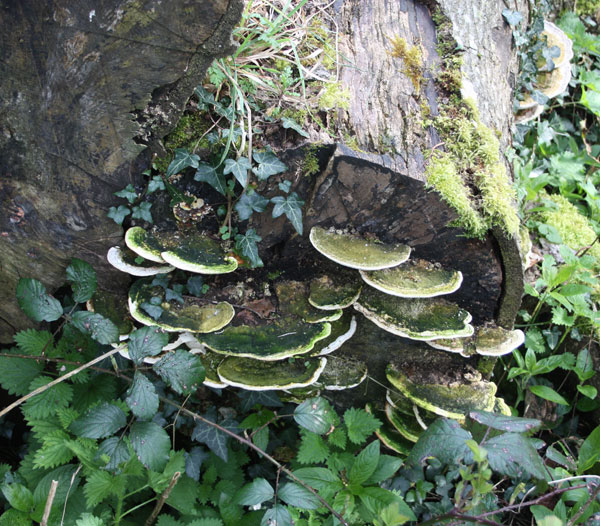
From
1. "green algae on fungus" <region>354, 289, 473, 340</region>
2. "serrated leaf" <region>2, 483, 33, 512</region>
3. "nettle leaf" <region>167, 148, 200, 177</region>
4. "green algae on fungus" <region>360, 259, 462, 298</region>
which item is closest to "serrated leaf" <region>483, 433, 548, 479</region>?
"green algae on fungus" <region>354, 289, 473, 340</region>

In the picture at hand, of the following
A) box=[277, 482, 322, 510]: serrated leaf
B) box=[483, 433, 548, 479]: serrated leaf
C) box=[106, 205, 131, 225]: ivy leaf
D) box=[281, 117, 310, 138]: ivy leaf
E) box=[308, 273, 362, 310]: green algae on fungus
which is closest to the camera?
box=[483, 433, 548, 479]: serrated leaf

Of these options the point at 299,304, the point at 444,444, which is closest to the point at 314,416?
the point at 299,304

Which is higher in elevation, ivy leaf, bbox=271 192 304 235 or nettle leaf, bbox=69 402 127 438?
ivy leaf, bbox=271 192 304 235

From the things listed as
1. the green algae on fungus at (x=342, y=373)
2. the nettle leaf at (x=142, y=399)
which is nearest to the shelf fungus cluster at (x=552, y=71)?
the green algae on fungus at (x=342, y=373)

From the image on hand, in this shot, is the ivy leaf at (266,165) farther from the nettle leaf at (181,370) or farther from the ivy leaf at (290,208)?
the nettle leaf at (181,370)

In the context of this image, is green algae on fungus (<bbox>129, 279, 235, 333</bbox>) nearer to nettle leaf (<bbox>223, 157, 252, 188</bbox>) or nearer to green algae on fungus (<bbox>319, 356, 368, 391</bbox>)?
nettle leaf (<bbox>223, 157, 252, 188</bbox>)

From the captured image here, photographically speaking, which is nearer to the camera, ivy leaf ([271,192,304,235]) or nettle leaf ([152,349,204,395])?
nettle leaf ([152,349,204,395])
